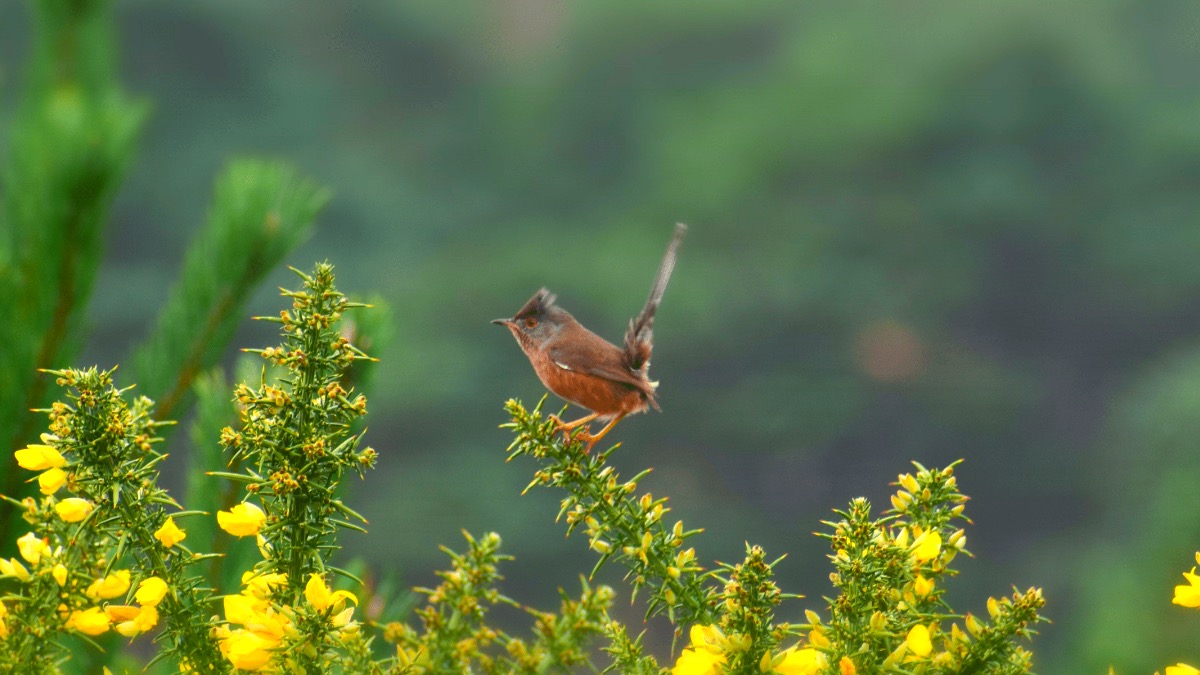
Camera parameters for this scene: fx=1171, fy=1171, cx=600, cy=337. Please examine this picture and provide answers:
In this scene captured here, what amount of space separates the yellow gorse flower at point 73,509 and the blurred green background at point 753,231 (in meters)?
14.8

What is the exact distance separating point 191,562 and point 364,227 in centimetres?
2027

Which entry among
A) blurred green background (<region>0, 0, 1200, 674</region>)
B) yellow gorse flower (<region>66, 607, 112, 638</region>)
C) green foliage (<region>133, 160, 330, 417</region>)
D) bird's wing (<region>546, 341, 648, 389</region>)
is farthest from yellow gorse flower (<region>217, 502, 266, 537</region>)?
blurred green background (<region>0, 0, 1200, 674</region>)

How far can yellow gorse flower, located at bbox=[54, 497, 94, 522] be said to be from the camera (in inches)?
34.1

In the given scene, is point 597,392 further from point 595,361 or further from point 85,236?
point 85,236

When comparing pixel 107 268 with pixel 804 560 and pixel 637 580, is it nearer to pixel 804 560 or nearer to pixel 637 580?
pixel 804 560

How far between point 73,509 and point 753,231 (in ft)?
69.3

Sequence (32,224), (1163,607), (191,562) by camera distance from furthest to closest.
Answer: (1163,607) < (32,224) < (191,562)

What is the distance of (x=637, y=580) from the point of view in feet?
3.20

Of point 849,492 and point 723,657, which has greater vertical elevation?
point 849,492

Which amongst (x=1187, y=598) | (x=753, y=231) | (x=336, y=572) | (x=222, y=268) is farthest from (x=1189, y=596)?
(x=753, y=231)

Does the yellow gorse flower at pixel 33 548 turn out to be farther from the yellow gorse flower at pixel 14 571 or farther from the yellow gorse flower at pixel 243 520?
the yellow gorse flower at pixel 243 520

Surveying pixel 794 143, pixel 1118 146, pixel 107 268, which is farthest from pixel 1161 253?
pixel 107 268

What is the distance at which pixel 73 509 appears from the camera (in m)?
0.87

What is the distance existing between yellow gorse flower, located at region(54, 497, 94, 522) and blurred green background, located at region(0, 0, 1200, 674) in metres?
14.8
